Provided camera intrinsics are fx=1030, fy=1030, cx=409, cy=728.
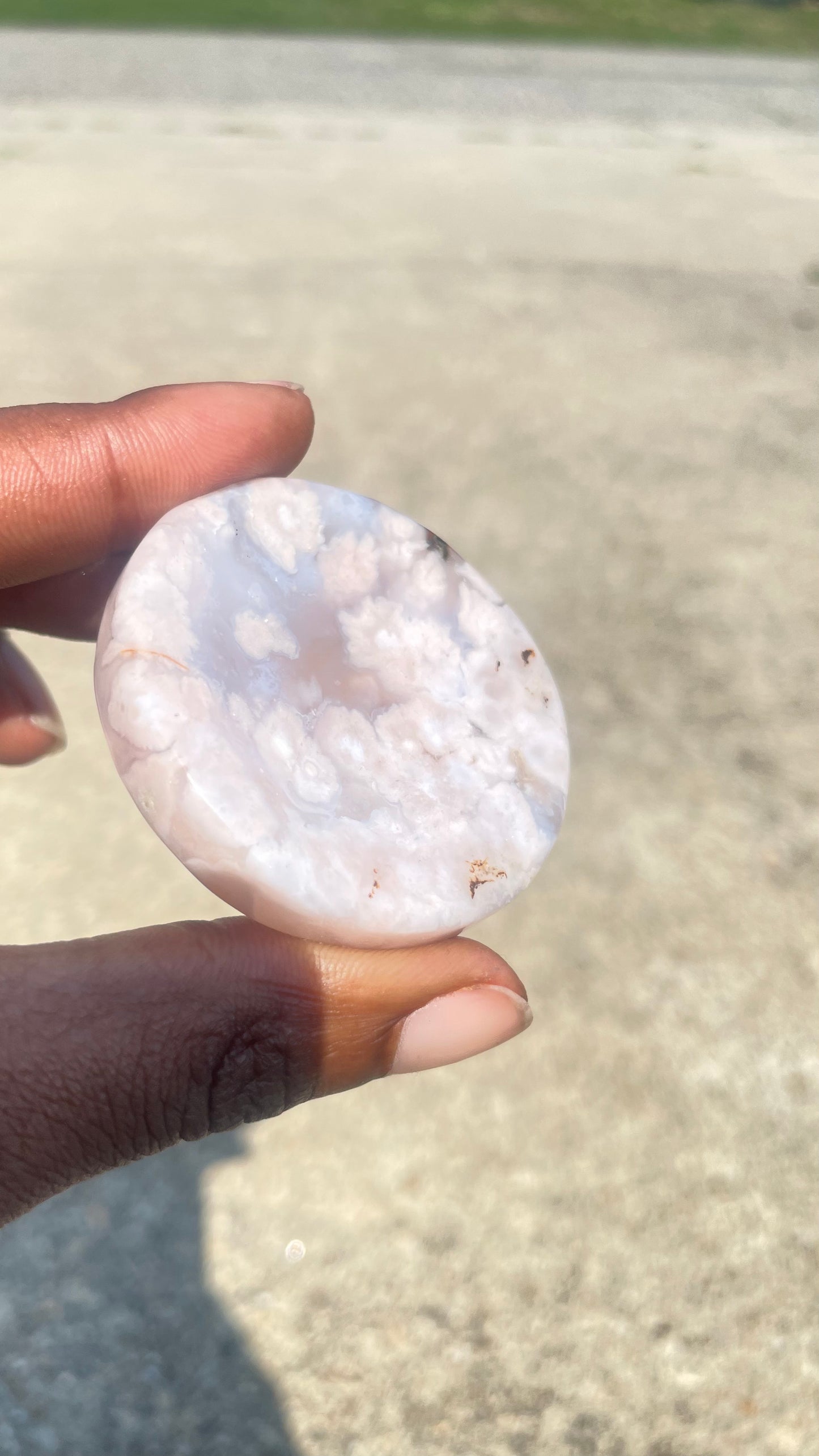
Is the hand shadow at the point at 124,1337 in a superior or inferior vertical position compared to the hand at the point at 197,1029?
inferior

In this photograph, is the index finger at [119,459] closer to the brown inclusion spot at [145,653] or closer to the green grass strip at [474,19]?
the brown inclusion spot at [145,653]

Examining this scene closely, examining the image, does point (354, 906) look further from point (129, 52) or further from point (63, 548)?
point (129, 52)

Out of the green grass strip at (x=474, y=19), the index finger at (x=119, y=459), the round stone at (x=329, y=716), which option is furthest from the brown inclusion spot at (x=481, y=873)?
the green grass strip at (x=474, y=19)

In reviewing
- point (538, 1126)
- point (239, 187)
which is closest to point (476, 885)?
point (538, 1126)

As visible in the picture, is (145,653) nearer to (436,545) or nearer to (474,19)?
(436,545)

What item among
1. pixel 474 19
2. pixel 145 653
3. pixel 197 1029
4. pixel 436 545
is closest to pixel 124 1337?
pixel 197 1029

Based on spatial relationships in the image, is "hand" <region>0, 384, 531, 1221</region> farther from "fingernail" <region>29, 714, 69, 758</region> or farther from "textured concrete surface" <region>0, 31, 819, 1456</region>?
"fingernail" <region>29, 714, 69, 758</region>

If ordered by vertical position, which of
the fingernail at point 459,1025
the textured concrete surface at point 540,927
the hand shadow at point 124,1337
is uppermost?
the fingernail at point 459,1025

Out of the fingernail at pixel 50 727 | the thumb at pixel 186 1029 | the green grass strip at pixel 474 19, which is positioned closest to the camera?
the thumb at pixel 186 1029
